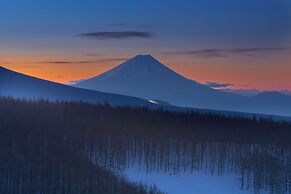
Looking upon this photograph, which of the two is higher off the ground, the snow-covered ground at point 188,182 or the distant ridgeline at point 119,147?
the distant ridgeline at point 119,147

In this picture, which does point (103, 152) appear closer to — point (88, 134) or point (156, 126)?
point (88, 134)

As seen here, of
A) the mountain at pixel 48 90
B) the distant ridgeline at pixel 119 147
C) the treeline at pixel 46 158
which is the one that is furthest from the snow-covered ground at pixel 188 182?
the mountain at pixel 48 90

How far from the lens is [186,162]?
59062 mm

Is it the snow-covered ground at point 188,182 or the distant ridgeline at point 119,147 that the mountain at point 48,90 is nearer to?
the distant ridgeline at point 119,147

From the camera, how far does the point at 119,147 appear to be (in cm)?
6078

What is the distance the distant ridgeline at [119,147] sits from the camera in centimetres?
5175

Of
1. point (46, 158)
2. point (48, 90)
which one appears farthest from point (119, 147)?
point (48, 90)

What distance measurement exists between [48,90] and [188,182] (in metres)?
80.6

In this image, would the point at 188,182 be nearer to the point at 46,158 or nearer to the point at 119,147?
the point at 119,147

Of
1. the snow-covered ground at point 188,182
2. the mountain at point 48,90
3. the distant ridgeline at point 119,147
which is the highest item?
the mountain at point 48,90

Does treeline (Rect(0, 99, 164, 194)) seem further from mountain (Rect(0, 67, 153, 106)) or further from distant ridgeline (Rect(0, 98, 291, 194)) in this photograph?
mountain (Rect(0, 67, 153, 106))

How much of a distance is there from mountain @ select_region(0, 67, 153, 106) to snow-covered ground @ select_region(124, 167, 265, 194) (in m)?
66.1

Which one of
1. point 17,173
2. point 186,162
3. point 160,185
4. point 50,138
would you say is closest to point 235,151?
point 186,162

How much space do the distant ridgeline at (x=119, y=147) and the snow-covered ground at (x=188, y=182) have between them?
3.43 ft
